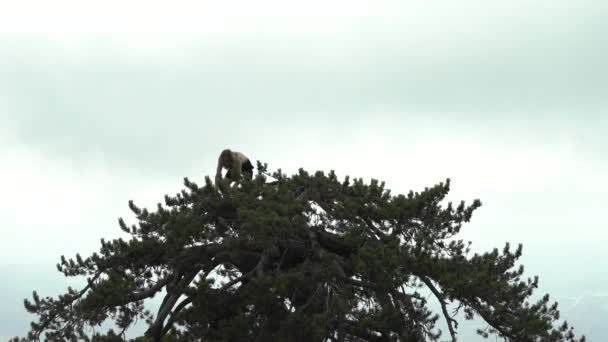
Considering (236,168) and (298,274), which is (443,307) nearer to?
(298,274)

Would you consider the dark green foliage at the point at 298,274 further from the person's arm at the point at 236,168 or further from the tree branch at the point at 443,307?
the person's arm at the point at 236,168

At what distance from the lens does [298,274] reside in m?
9.55

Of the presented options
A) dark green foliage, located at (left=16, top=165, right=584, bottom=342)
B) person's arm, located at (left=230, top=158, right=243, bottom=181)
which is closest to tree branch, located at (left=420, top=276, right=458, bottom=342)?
dark green foliage, located at (left=16, top=165, right=584, bottom=342)

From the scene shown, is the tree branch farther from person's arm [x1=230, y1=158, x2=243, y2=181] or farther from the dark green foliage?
person's arm [x1=230, y1=158, x2=243, y2=181]

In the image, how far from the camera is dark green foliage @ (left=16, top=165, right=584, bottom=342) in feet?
30.5

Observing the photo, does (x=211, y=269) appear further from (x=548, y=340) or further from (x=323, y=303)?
(x=548, y=340)

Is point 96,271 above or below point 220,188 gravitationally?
below

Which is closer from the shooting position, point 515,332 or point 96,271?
point 515,332

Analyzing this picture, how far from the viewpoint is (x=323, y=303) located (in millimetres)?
9828

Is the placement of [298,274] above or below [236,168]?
below

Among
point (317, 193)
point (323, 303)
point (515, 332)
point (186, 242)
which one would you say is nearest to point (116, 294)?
point (186, 242)

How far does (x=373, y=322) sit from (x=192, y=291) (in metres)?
3.20

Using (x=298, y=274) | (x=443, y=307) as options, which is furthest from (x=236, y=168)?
(x=443, y=307)

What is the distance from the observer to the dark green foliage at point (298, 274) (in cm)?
930
